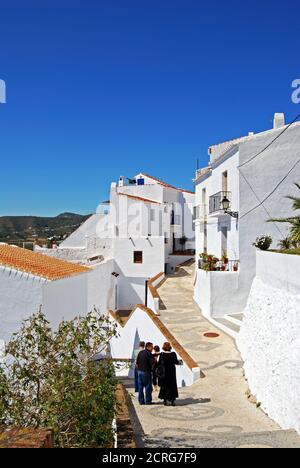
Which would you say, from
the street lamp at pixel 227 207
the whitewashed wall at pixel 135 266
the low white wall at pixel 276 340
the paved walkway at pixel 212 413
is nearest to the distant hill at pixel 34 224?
the whitewashed wall at pixel 135 266

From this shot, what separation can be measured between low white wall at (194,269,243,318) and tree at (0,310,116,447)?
11841mm

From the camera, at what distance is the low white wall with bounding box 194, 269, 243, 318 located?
17.9m

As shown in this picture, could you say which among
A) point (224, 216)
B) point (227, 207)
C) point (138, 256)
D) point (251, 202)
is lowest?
point (138, 256)

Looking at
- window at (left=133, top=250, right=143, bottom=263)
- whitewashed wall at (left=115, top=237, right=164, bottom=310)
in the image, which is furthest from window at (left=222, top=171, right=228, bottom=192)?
window at (left=133, top=250, right=143, bottom=263)

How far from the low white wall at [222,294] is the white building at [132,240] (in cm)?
1487

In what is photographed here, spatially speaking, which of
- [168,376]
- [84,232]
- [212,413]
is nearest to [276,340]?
[212,413]

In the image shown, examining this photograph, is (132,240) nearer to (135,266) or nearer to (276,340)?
(135,266)

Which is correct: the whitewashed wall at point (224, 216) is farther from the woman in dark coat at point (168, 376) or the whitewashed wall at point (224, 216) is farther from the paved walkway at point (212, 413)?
the woman in dark coat at point (168, 376)

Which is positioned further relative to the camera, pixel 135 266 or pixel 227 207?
pixel 135 266

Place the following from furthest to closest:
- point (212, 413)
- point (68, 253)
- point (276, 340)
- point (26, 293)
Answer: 1. point (68, 253)
2. point (26, 293)
3. point (276, 340)
4. point (212, 413)

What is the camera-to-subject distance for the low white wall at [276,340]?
8.02m

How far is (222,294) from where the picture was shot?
1800 cm

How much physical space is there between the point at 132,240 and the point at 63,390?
27.6m
